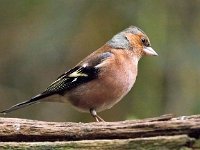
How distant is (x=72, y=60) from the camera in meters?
9.07

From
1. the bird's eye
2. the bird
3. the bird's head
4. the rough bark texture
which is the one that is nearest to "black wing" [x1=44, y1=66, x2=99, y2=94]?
the bird

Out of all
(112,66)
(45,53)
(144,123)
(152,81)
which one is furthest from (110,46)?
(144,123)

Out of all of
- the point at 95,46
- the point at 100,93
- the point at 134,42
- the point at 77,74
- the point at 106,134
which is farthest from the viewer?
the point at 95,46

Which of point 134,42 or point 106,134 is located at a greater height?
point 134,42

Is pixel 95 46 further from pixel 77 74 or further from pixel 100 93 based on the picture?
pixel 100 93

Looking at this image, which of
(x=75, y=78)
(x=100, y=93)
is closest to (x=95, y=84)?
(x=100, y=93)

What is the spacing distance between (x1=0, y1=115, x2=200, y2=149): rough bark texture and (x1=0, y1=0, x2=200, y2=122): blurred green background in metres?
3.19

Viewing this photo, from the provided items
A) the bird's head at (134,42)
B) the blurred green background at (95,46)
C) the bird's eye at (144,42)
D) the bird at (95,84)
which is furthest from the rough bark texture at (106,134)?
the blurred green background at (95,46)

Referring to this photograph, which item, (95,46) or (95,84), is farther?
(95,46)

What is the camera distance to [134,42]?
282 inches

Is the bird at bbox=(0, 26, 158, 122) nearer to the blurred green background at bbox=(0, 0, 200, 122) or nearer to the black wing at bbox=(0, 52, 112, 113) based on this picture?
the black wing at bbox=(0, 52, 112, 113)

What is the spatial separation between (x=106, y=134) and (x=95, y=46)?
464 cm

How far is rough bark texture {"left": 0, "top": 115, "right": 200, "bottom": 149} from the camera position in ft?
14.1

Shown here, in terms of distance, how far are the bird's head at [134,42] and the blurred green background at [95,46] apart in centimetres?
73
